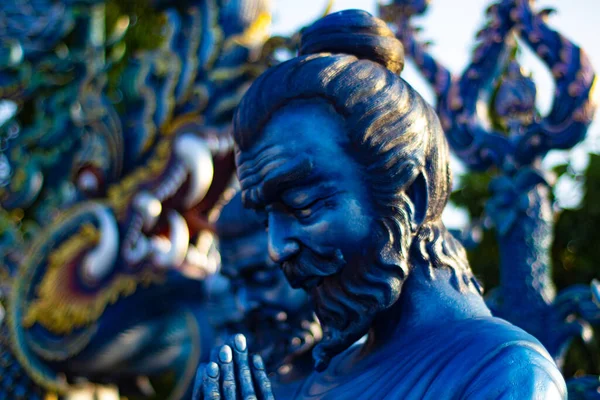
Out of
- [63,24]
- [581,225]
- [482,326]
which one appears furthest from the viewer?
[581,225]

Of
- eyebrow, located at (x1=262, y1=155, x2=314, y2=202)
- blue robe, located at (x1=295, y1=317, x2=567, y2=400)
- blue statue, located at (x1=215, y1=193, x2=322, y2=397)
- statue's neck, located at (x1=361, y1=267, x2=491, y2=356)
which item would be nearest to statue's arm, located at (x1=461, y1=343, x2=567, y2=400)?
blue robe, located at (x1=295, y1=317, x2=567, y2=400)

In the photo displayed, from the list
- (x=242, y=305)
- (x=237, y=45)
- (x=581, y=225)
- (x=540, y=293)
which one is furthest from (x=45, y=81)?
(x=581, y=225)

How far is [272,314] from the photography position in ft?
8.27

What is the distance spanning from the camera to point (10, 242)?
5355mm

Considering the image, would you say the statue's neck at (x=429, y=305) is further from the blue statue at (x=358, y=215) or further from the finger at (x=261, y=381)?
the finger at (x=261, y=381)

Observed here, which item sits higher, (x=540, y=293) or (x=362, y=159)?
(x=362, y=159)

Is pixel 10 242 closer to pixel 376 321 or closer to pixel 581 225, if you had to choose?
pixel 376 321

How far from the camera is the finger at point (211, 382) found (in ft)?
3.79

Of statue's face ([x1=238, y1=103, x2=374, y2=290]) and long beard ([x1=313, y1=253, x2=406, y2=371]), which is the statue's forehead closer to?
statue's face ([x1=238, y1=103, x2=374, y2=290])

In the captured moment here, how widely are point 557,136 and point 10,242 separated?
390 cm

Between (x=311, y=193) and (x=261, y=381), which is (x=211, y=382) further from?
(x=311, y=193)

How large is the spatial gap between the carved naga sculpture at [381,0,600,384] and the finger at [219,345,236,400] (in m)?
1.83

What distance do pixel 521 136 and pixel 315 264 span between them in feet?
6.52

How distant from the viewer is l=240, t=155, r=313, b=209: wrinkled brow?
121 centimetres
